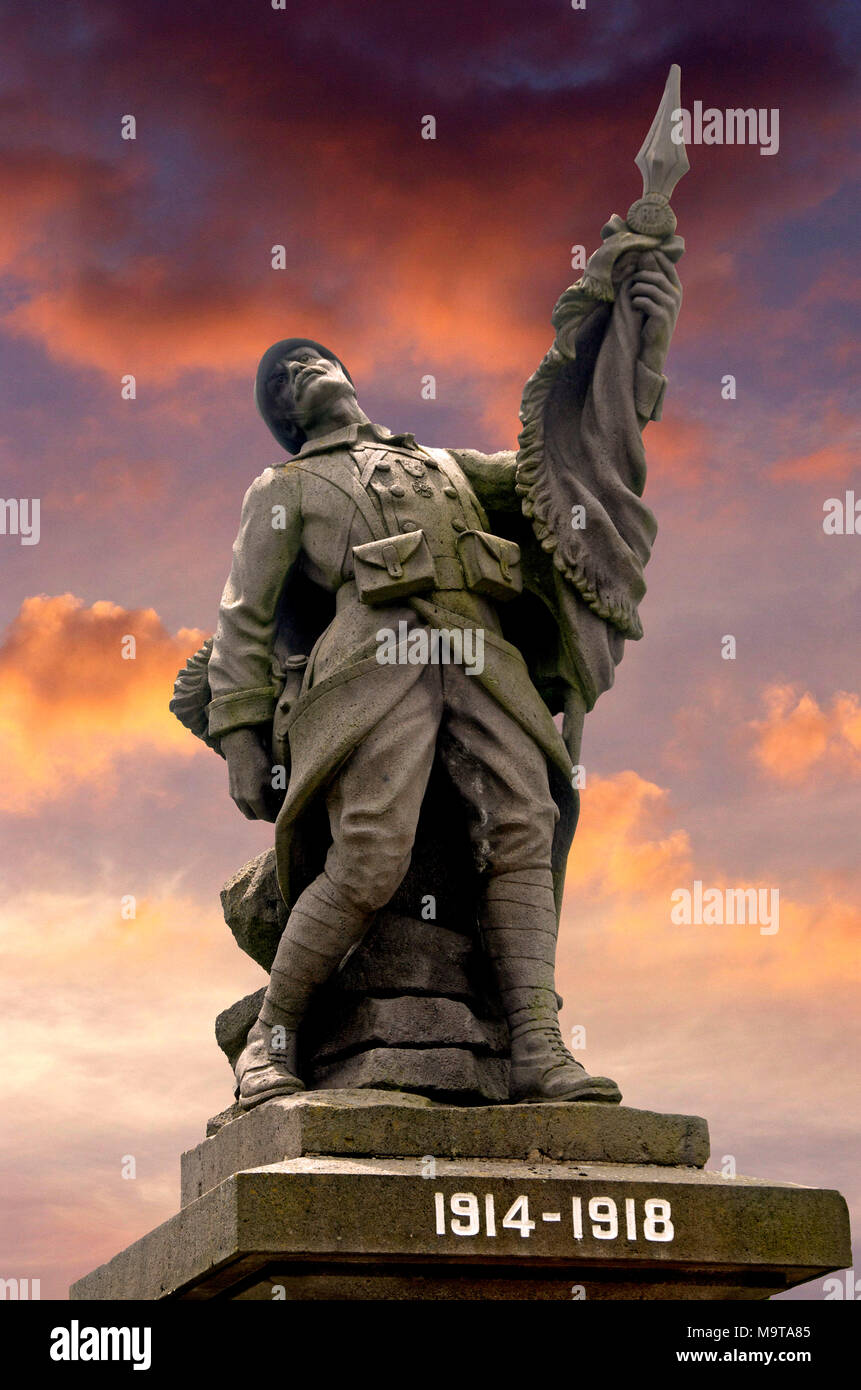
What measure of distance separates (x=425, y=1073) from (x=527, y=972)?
2.10ft

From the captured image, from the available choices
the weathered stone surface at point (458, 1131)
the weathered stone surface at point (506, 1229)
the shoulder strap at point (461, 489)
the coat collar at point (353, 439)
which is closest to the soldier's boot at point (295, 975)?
the weathered stone surface at point (458, 1131)

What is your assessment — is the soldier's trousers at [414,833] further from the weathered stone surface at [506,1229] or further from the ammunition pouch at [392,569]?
the weathered stone surface at [506,1229]

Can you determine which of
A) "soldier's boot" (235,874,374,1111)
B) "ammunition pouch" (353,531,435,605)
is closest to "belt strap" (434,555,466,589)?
"ammunition pouch" (353,531,435,605)

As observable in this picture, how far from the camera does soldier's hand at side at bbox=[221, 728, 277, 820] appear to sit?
7820 millimetres

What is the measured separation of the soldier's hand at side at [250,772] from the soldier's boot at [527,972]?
3.69 feet

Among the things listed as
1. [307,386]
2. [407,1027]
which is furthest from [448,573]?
[407,1027]

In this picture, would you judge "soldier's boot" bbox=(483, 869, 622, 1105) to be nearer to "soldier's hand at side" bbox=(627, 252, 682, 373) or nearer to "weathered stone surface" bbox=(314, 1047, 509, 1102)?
"weathered stone surface" bbox=(314, 1047, 509, 1102)

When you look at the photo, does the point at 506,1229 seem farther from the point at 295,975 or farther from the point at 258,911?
the point at 258,911

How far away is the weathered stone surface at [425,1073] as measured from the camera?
277 inches

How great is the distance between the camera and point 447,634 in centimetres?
757

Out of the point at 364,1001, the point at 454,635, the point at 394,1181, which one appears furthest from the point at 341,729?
the point at 394,1181

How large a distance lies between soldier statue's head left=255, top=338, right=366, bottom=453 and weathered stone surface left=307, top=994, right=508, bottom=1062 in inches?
110
